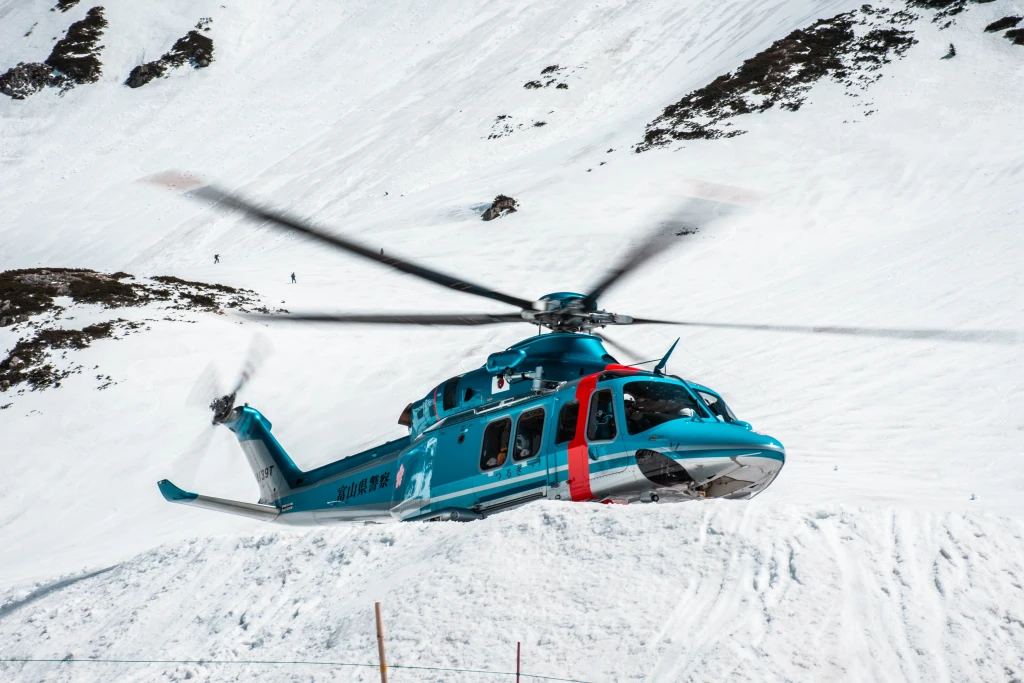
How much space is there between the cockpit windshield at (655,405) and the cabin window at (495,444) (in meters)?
1.71

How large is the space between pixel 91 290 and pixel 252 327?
278 inches

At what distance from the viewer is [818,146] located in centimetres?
5084

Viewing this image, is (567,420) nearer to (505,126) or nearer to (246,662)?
(246,662)

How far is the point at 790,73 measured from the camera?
6019 centimetres

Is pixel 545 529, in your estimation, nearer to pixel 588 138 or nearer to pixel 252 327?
pixel 252 327

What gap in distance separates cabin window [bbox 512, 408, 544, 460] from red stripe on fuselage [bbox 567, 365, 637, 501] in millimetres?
524

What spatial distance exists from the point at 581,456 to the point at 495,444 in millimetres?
1366

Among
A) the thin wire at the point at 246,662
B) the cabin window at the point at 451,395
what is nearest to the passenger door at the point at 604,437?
the cabin window at the point at 451,395

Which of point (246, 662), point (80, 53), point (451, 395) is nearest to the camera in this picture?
point (246, 662)

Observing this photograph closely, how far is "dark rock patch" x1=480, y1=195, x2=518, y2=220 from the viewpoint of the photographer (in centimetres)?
4994

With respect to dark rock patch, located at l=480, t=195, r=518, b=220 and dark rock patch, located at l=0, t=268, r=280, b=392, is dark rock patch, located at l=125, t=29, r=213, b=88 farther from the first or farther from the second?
dark rock patch, located at l=0, t=268, r=280, b=392

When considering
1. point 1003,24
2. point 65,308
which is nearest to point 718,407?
point 65,308

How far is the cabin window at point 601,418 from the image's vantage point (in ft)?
36.0

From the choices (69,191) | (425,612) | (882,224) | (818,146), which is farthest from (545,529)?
(69,191)
